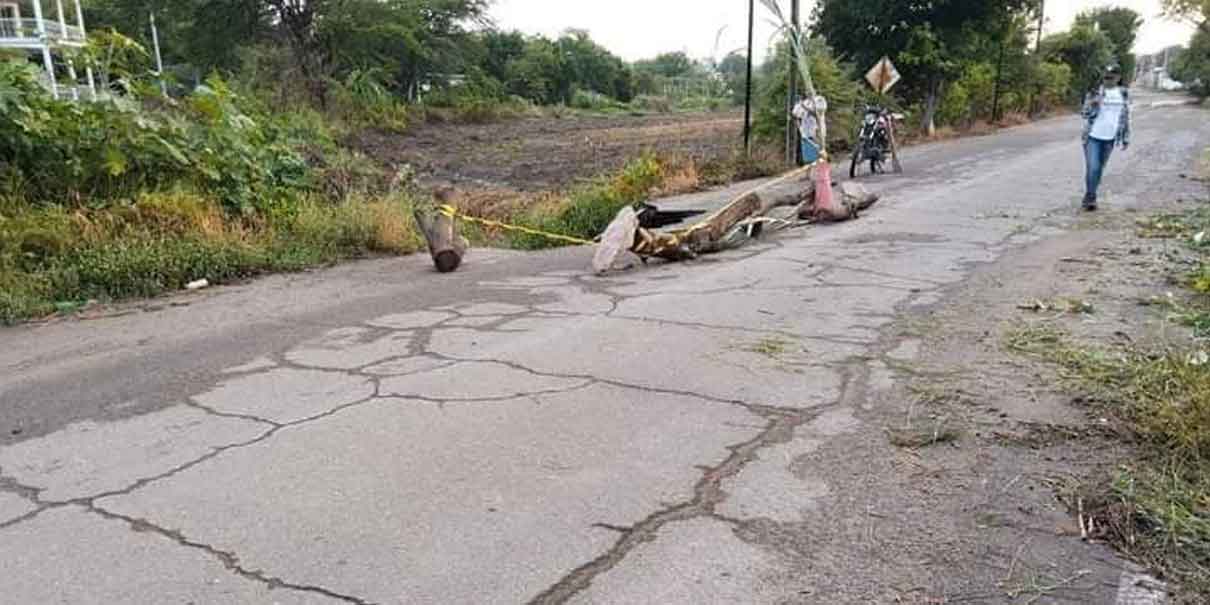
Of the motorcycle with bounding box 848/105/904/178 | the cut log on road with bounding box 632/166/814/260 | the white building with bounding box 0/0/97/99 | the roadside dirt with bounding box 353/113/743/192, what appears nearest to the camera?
the cut log on road with bounding box 632/166/814/260

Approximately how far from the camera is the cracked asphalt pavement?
3000 mm

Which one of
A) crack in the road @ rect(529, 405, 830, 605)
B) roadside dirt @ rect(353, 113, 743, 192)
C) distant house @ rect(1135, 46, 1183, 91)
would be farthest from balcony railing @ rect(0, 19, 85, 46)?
distant house @ rect(1135, 46, 1183, 91)

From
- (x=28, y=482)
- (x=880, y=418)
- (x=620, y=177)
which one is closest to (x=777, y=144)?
(x=620, y=177)

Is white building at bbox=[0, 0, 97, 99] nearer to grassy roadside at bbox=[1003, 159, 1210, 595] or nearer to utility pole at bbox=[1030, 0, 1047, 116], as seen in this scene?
grassy roadside at bbox=[1003, 159, 1210, 595]

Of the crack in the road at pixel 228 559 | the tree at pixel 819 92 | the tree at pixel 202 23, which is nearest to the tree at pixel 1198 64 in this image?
the tree at pixel 819 92

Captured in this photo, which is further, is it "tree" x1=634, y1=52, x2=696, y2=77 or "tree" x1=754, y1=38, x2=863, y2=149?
"tree" x1=634, y1=52, x2=696, y2=77

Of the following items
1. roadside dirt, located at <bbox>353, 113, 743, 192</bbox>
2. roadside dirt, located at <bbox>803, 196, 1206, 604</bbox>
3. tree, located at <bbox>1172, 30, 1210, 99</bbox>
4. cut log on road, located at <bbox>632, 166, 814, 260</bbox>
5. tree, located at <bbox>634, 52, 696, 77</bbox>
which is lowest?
roadside dirt, located at <bbox>803, 196, 1206, 604</bbox>

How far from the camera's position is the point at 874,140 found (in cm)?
1875

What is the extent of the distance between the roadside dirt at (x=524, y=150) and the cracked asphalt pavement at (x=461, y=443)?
38.3ft

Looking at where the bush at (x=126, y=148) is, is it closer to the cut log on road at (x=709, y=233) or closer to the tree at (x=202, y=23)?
the cut log on road at (x=709, y=233)

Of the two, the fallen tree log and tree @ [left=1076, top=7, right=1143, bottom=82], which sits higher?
tree @ [left=1076, top=7, right=1143, bottom=82]

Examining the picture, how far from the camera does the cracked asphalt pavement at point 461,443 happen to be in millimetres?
3000

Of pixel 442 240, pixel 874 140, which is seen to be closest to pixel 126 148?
pixel 442 240

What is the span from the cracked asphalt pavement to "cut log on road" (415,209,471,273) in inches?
28.2
